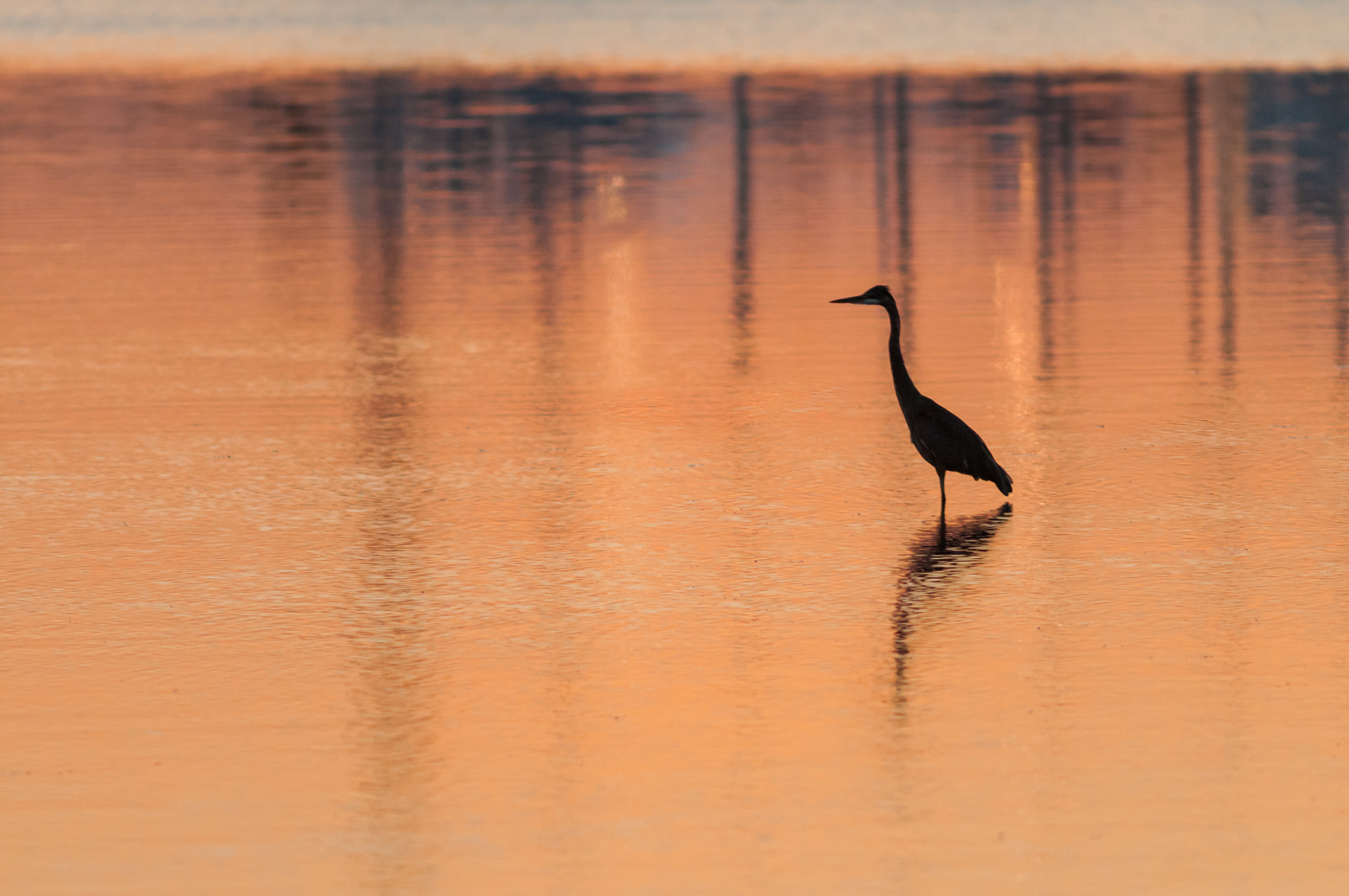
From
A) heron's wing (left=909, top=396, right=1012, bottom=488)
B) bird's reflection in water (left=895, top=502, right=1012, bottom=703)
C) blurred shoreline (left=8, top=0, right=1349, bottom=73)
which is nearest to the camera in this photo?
bird's reflection in water (left=895, top=502, right=1012, bottom=703)

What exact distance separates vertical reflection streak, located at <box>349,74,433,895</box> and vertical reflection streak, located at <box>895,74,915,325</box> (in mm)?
3906

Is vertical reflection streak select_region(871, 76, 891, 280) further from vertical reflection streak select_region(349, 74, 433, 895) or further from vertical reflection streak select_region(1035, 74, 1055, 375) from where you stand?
vertical reflection streak select_region(349, 74, 433, 895)

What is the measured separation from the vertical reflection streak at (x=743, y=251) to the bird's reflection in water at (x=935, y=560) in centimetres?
423

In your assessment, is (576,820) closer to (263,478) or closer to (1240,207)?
(263,478)

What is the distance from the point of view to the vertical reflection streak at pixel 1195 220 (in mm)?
16062

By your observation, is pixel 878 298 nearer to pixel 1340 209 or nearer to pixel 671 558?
pixel 671 558

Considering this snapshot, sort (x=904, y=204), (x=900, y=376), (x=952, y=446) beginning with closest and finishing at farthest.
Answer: (x=952, y=446) → (x=900, y=376) → (x=904, y=204)

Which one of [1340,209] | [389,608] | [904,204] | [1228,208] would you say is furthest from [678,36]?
[389,608]

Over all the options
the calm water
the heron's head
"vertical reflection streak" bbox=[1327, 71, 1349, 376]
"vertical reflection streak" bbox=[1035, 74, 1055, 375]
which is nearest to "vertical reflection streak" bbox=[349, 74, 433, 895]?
the calm water

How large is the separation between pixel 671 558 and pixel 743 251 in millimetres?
11154

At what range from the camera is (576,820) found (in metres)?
6.98

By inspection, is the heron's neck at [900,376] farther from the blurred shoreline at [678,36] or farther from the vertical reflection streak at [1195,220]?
the blurred shoreline at [678,36]

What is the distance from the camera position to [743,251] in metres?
21.2

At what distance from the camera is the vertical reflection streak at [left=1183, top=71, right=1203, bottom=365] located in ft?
52.7
